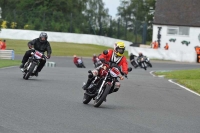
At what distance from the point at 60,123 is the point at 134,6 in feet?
402

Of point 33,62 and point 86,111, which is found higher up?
point 33,62

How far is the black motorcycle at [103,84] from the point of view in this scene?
14008 mm

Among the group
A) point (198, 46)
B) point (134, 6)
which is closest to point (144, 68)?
point (198, 46)

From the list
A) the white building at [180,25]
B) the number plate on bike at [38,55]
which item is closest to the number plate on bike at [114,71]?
the number plate on bike at [38,55]

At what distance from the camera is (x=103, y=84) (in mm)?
14141

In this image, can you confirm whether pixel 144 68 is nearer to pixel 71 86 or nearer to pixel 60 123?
pixel 71 86

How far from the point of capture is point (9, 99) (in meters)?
14.3

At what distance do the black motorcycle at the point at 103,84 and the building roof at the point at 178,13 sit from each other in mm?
49899

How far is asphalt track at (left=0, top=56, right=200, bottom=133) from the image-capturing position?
10.8 metres

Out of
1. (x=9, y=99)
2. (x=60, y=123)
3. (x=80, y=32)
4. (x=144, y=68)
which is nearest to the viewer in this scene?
(x=60, y=123)

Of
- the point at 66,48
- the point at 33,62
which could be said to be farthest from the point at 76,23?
the point at 33,62

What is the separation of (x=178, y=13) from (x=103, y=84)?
51475 mm

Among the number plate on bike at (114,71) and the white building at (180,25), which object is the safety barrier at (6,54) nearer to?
the white building at (180,25)

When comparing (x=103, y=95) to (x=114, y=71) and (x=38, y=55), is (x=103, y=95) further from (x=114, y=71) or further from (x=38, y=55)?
(x=38, y=55)
